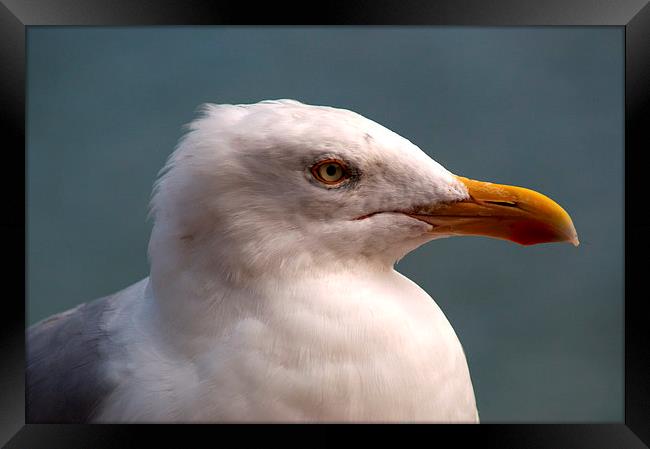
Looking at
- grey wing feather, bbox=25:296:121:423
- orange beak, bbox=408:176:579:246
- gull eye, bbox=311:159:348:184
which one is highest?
gull eye, bbox=311:159:348:184

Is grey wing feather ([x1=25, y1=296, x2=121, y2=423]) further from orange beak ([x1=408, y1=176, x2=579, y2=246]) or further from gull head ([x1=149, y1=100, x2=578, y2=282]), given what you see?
orange beak ([x1=408, y1=176, x2=579, y2=246])

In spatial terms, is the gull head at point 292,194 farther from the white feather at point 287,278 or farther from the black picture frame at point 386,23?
the black picture frame at point 386,23

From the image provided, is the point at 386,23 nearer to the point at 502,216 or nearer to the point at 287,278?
the point at 502,216

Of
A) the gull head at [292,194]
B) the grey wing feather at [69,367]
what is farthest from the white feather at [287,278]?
the grey wing feather at [69,367]

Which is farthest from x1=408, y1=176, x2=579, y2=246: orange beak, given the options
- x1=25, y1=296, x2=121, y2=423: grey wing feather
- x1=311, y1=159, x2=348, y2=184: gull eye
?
x1=25, y1=296, x2=121, y2=423: grey wing feather

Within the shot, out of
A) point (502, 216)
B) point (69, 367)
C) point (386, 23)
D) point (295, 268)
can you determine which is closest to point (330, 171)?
point (295, 268)

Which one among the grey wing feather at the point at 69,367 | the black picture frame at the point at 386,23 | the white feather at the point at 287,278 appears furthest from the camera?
the black picture frame at the point at 386,23

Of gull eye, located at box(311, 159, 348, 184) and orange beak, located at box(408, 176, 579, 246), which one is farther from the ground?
gull eye, located at box(311, 159, 348, 184)
